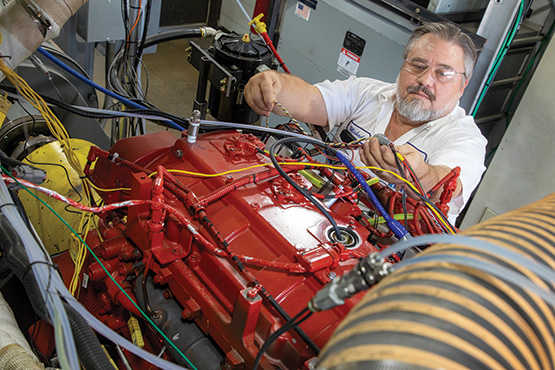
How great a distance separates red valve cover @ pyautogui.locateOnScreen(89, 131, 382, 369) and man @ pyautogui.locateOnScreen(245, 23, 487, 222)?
2.10ft

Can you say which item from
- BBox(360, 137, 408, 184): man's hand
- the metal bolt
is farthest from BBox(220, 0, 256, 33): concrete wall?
the metal bolt

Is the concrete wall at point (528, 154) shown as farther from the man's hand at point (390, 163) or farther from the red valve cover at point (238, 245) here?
the red valve cover at point (238, 245)

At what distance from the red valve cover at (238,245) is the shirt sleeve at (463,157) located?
2.27ft

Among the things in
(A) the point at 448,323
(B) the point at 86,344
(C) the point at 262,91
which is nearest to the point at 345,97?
(C) the point at 262,91

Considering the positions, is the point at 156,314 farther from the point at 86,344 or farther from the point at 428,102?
the point at 428,102

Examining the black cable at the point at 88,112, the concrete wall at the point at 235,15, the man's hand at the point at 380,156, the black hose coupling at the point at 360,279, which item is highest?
the black hose coupling at the point at 360,279

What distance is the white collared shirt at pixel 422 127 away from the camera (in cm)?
202

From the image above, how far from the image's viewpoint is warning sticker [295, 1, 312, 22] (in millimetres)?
3395

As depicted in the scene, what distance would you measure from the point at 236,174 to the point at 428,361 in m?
1.08

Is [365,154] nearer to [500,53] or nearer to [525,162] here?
[500,53]

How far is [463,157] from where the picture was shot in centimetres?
201

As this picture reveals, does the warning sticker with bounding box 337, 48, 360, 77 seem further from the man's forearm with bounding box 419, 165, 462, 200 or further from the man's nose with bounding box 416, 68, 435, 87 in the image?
the man's forearm with bounding box 419, 165, 462, 200

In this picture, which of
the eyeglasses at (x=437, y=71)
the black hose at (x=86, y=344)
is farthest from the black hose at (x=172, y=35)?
the black hose at (x=86, y=344)

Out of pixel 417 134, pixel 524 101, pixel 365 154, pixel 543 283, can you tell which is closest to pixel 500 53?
pixel 524 101
